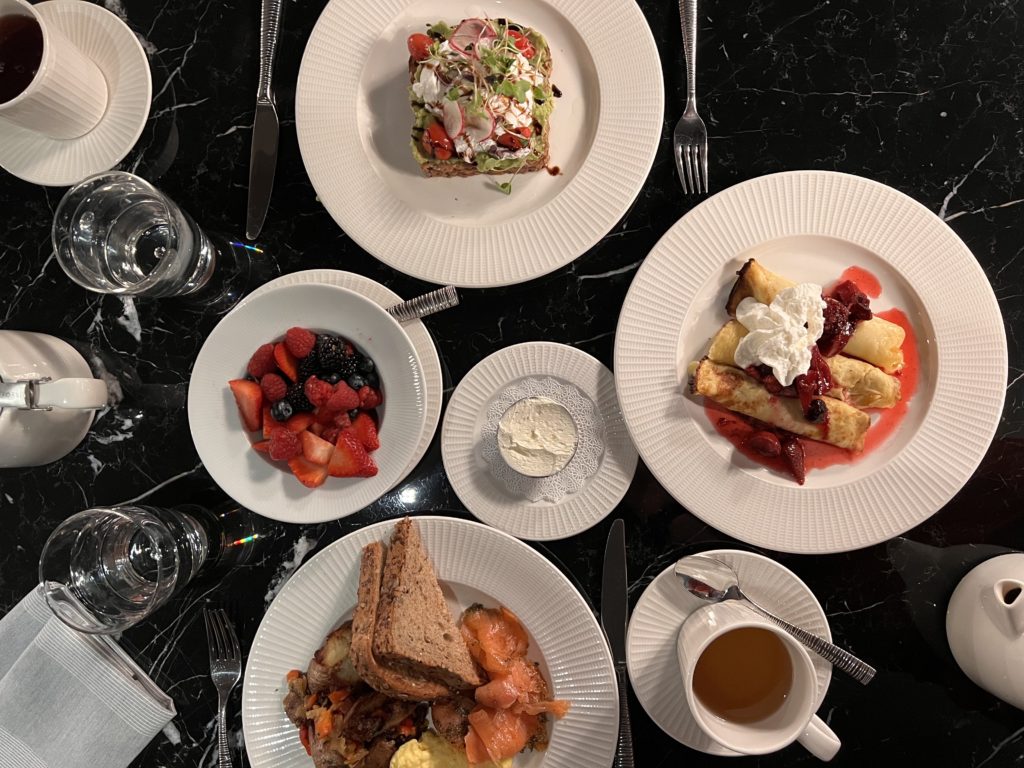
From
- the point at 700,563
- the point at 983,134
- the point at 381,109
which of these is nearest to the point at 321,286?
the point at 381,109

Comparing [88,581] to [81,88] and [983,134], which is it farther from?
[983,134]

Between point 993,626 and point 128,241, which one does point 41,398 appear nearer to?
point 128,241

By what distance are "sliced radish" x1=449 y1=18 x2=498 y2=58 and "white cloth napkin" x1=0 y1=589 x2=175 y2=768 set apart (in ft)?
8.00

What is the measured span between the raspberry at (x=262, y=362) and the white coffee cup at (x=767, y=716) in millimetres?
1613

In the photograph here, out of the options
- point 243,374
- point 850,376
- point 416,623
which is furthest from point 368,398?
point 850,376

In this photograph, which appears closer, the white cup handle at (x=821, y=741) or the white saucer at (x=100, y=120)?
the white cup handle at (x=821, y=741)

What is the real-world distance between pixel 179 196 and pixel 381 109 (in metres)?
0.85

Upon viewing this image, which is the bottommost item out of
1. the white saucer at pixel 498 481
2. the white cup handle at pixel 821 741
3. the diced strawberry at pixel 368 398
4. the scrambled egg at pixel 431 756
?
the scrambled egg at pixel 431 756

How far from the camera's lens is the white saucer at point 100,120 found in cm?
246

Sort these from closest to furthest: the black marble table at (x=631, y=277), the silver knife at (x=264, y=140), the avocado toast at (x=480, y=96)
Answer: the avocado toast at (x=480, y=96) < the black marble table at (x=631, y=277) < the silver knife at (x=264, y=140)

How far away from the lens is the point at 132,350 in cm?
264

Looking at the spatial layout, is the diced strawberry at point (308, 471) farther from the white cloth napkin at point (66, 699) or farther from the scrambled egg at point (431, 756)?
the white cloth napkin at point (66, 699)

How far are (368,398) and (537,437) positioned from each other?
22.9 inches

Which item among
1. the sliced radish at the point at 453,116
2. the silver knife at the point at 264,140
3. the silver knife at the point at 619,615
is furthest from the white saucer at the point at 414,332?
the silver knife at the point at 619,615
